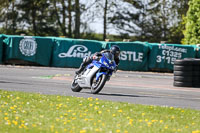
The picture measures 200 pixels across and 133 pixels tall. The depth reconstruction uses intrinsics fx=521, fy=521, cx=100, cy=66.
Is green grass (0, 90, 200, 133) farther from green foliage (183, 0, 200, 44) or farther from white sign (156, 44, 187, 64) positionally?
green foliage (183, 0, 200, 44)

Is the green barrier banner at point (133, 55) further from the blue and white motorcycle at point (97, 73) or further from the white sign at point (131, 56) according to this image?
the blue and white motorcycle at point (97, 73)

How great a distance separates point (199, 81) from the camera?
18953 mm

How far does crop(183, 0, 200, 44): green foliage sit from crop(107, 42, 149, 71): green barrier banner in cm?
865

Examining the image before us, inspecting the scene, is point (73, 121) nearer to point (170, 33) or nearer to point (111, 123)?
point (111, 123)

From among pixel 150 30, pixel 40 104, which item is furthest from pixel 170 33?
pixel 40 104

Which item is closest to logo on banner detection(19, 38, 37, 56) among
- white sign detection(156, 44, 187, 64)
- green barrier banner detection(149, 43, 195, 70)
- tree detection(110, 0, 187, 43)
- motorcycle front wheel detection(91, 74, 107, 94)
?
green barrier banner detection(149, 43, 195, 70)

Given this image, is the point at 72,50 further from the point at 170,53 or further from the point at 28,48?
the point at 170,53

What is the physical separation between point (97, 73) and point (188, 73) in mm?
5948

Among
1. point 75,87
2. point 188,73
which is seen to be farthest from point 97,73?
point 188,73

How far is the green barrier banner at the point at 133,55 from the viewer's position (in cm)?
2864

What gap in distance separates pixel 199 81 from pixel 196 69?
0.48 meters

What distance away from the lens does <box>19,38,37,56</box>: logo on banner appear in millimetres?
28922

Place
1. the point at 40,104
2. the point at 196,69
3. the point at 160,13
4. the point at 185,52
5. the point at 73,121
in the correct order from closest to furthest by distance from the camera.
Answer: the point at 73,121
the point at 40,104
the point at 196,69
the point at 185,52
the point at 160,13

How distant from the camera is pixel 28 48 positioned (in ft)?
95.0
